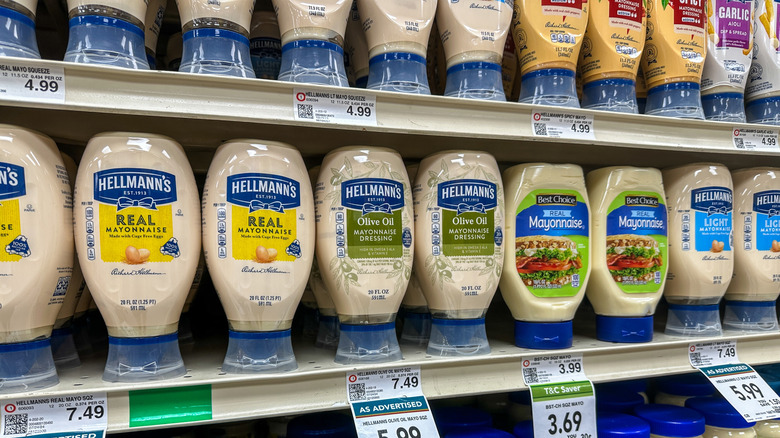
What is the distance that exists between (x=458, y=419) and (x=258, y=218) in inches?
24.1

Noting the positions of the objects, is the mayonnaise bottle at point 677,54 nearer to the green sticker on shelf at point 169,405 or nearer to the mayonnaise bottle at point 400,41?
the mayonnaise bottle at point 400,41

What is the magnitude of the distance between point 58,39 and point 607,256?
4.63ft

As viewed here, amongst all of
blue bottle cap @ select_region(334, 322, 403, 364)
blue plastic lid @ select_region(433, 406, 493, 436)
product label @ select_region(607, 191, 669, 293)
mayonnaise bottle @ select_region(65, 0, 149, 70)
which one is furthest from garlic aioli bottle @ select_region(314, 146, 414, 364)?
product label @ select_region(607, 191, 669, 293)

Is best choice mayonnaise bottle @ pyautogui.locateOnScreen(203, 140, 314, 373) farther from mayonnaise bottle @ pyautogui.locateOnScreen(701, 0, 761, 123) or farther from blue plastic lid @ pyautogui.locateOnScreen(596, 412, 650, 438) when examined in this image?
mayonnaise bottle @ pyautogui.locateOnScreen(701, 0, 761, 123)

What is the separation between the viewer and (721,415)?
1.19 m

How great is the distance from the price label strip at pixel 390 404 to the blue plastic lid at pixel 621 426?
16.4 inches

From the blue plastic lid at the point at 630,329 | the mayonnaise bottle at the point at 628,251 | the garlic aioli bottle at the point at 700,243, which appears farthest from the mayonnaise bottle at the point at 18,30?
the garlic aioli bottle at the point at 700,243

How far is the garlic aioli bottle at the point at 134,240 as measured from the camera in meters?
0.83

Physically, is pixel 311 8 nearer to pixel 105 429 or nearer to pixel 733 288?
pixel 105 429

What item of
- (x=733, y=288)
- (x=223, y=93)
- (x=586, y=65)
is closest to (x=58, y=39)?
(x=223, y=93)

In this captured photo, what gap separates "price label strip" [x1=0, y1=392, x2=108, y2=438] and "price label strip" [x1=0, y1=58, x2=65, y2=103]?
443 mm

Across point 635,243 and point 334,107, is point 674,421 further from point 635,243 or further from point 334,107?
point 334,107

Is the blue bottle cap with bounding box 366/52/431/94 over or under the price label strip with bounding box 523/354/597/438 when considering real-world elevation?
over

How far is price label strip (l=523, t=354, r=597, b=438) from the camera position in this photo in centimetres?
104
